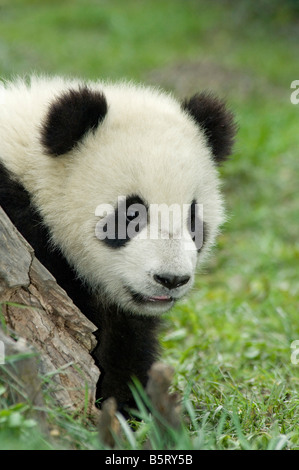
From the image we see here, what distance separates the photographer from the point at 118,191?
440 cm

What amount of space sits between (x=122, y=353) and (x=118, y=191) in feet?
4.14

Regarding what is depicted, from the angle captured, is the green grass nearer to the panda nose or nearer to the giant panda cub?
the panda nose

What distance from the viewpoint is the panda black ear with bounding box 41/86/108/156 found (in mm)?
4340

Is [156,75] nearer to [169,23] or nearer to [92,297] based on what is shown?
[169,23]

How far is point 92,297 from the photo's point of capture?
482 cm

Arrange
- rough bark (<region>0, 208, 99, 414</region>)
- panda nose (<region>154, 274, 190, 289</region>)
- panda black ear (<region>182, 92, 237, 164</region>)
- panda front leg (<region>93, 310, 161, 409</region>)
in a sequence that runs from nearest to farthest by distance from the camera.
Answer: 1. rough bark (<region>0, 208, 99, 414</region>)
2. panda nose (<region>154, 274, 190, 289</region>)
3. panda front leg (<region>93, 310, 161, 409</region>)
4. panda black ear (<region>182, 92, 237, 164</region>)

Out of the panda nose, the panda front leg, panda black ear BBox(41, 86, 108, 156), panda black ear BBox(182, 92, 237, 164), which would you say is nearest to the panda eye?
the panda nose

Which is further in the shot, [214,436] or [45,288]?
[45,288]

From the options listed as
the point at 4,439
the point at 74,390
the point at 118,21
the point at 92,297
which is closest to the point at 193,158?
the point at 92,297

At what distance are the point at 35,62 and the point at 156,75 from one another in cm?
257

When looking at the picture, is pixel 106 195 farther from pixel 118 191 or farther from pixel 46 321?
pixel 46 321

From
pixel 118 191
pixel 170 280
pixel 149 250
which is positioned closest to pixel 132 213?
pixel 118 191

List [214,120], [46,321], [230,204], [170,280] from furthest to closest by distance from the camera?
[230,204] < [214,120] < [170,280] < [46,321]

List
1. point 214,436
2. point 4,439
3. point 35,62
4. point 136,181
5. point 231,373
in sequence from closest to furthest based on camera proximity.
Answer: point 4,439, point 214,436, point 136,181, point 231,373, point 35,62
